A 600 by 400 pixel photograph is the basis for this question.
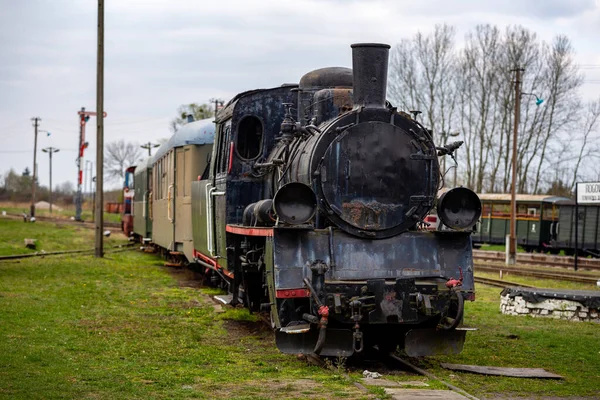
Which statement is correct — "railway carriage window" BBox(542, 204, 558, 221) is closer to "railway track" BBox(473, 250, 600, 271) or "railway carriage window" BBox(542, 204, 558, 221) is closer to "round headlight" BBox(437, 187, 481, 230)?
"railway track" BBox(473, 250, 600, 271)

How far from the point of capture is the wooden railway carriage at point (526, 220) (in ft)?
117

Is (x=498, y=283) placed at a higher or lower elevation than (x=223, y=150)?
lower

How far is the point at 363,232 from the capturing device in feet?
29.8

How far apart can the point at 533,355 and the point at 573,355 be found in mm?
486

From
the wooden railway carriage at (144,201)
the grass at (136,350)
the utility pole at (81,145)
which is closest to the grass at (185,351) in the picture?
the grass at (136,350)

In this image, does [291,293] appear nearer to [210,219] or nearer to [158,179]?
[210,219]

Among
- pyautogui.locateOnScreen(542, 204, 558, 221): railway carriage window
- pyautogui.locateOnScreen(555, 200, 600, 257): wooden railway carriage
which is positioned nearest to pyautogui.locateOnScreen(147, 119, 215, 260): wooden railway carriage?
pyautogui.locateOnScreen(555, 200, 600, 257): wooden railway carriage

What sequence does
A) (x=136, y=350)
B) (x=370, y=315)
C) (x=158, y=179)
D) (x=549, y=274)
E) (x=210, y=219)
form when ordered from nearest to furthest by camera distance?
(x=370, y=315)
(x=136, y=350)
(x=210, y=219)
(x=549, y=274)
(x=158, y=179)

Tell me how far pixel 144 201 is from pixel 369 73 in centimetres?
1890

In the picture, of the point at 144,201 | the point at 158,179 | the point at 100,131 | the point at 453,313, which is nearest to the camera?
the point at 453,313

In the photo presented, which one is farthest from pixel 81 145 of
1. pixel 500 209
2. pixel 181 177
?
pixel 181 177

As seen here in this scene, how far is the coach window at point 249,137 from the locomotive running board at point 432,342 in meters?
3.79

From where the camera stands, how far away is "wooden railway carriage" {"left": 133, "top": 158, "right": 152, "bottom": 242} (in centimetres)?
2630

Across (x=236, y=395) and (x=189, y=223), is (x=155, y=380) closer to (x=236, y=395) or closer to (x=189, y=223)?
(x=236, y=395)
